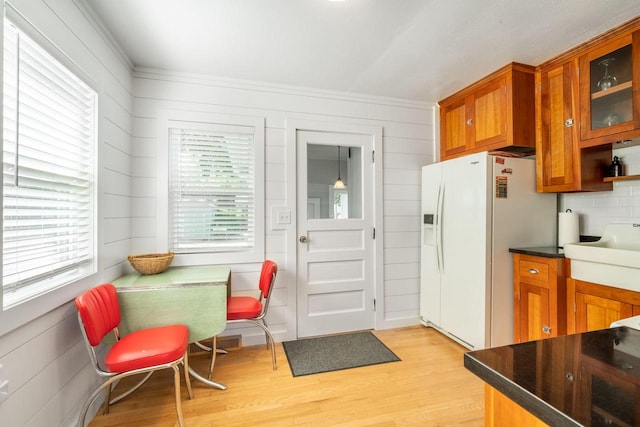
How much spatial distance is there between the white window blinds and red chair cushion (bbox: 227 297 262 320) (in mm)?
515

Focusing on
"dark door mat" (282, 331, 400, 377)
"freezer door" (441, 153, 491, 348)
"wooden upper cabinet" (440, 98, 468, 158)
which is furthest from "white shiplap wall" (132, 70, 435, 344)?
"freezer door" (441, 153, 491, 348)

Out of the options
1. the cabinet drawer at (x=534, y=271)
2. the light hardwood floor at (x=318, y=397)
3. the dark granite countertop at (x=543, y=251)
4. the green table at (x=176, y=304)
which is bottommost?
the light hardwood floor at (x=318, y=397)

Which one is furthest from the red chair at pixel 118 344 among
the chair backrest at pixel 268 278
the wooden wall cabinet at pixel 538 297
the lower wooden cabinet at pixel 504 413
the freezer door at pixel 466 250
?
the wooden wall cabinet at pixel 538 297

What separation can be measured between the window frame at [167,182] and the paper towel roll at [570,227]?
2.54 metres

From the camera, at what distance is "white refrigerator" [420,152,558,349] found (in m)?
2.40

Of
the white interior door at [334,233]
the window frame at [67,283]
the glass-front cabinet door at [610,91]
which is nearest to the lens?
the window frame at [67,283]

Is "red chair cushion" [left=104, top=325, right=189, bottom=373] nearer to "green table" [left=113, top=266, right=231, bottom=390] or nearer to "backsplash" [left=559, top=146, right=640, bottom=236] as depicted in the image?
"green table" [left=113, top=266, right=231, bottom=390]

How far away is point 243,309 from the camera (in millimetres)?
2273

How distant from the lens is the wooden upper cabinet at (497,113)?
2420mm

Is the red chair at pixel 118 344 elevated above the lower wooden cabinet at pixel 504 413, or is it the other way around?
the lower wooden cabinet at pixel 504 413

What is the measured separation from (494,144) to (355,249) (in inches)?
62.3

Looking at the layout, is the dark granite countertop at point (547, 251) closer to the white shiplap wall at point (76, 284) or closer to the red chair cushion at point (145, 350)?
the red chair cushion at point (145, 350)

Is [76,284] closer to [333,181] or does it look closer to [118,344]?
[118,344]

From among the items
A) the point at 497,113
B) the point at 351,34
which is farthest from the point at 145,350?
the point at 497,113
